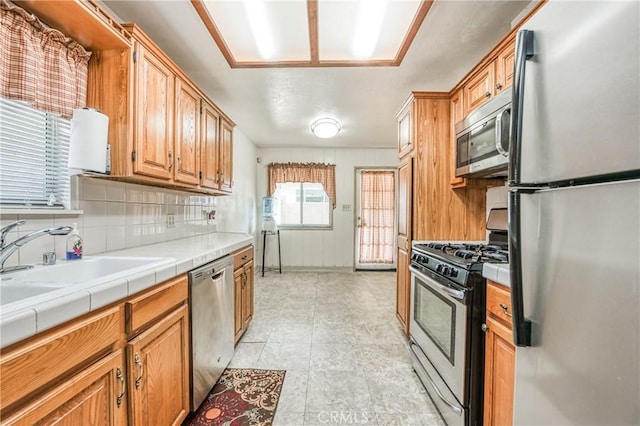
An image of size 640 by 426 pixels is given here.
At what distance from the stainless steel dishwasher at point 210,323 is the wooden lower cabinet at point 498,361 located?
61.3 inches

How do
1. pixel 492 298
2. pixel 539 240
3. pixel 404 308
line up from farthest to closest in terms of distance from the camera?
1. pixel 404 308
2. pixel 492 298
3. pixel 539 240

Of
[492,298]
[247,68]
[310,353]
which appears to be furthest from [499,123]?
[310,353]

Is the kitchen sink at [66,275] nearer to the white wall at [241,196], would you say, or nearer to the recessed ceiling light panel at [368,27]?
the recessed ceiling light panel at [368,27]

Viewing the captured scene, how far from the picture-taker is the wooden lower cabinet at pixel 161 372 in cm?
103

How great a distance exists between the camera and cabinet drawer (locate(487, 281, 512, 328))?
1140 mm

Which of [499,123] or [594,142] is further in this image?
[499,123]

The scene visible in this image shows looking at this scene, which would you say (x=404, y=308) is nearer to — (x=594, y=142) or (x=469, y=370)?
(x=469, y=370)

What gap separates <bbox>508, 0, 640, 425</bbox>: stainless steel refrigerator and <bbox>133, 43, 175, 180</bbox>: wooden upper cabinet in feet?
5.91

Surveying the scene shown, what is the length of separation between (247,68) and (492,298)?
8.01 feet

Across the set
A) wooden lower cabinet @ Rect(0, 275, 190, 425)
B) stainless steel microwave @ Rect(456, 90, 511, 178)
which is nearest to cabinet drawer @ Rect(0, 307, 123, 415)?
wooden lower cabinet @ Rect(0, 275, 190, 425)

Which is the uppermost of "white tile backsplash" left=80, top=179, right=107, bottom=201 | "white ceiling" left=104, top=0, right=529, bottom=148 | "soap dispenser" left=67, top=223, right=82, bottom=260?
"white ceiling" left=104, top=0, right=529, bottom=148

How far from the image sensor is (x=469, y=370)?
134 cm

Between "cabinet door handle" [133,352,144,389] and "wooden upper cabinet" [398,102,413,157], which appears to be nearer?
"cabinet door handle" [133,352,144,389]

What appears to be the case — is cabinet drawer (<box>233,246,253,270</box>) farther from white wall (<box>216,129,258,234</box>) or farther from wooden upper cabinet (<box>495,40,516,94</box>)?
wooden upper cabinet (<box>495,40,516,94</box>)
